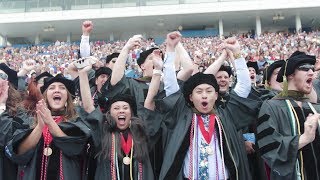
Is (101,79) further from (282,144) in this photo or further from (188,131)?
(282,144)

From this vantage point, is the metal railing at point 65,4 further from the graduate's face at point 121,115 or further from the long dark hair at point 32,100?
the graduate's face at point 121,115

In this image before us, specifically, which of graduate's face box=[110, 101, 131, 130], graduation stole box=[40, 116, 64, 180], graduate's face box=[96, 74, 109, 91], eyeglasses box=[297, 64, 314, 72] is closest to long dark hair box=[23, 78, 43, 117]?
graduation stole box=[40, 116, 64, 180]

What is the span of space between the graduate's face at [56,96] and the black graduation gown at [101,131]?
36cm

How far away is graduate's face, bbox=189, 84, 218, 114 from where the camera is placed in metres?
4.30

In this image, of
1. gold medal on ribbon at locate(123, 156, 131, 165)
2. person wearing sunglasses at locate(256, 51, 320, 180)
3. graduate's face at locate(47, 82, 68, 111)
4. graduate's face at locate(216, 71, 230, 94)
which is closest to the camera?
person wearing sunglasses at locate(256, 51, 320, 180)

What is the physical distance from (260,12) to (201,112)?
33735 millimetres

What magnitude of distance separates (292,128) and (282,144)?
33 centimetres

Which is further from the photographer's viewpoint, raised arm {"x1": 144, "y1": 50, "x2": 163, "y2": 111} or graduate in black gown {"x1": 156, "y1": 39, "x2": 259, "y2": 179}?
raised arm {"x1": 144, "y1": 50, "x2": 163, "y2": 111}

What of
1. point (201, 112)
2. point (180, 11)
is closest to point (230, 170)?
point (201, 112)

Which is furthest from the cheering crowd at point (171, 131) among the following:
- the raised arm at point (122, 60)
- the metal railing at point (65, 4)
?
the metal railing at point (65, 4)

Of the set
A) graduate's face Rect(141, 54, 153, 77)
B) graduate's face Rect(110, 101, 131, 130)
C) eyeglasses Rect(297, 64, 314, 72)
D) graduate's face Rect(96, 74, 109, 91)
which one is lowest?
graduate's face Rect(110, 101, 131, 130)

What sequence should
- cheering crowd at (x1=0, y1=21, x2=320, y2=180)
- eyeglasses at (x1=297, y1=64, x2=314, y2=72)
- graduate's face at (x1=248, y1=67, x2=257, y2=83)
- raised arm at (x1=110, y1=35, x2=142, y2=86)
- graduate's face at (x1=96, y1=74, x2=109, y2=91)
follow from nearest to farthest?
cheering crowd at (x1=0, y1=21, x2=320, y2=180) → eyeglasses at (x1=297, y1=64, x2=314, y2=72) → raised arm at (x1=110, y1=35, x2=142, y2=86) → graduate's face at (x1=96, y1=74, x2=109, y2=91) → graduate's face at (x1=248, y1=67, x2=257, y2=83)

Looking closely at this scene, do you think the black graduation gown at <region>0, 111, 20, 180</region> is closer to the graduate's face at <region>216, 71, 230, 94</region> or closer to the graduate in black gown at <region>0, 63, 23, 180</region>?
the graduate in black gown at <region>0, 63, 23, 180</region>

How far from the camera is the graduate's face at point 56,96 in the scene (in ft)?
15.0
